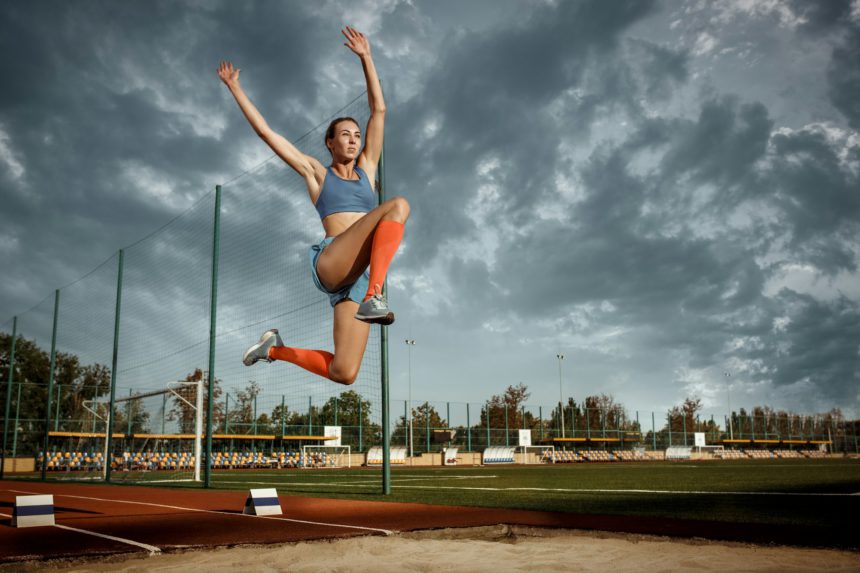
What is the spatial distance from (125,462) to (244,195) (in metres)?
11.9

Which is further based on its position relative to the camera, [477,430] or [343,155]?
[477,430]

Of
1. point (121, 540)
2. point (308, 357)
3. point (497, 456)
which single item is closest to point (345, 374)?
point (308, 357)

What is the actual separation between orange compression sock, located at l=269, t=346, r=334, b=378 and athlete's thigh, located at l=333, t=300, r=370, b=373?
25cm

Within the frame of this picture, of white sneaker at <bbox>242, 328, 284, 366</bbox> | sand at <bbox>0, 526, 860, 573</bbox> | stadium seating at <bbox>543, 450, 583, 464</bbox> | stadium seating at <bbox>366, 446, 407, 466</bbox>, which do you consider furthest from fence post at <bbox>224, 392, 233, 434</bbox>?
white sneaker at <bbox>242, 328, 284, 366</bbox>

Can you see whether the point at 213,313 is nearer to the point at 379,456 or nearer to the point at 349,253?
the point at 349,253

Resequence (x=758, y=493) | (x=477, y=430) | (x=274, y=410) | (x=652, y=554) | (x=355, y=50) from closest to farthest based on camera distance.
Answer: (x=355, y=50)
(x=652, y=554)
(x=758, y=493)
(x=274, y=410)
(x=477, y=430)

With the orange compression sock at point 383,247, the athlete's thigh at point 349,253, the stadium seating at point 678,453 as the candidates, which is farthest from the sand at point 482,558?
the stadium seating at point 678,453

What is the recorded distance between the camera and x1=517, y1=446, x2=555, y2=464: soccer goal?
1759 inches

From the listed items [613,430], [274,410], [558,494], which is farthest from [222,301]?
[613,430]

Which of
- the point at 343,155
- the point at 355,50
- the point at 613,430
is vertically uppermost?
the point at 355,50

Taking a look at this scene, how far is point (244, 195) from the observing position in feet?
49.0

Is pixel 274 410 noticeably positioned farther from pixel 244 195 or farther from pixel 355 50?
Result: pixel 355 50

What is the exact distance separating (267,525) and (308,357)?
3.68 meters

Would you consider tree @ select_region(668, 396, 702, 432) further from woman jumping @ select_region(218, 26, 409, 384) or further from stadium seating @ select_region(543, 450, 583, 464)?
woman jumping @ select_region(218, 26, 409, 384)
